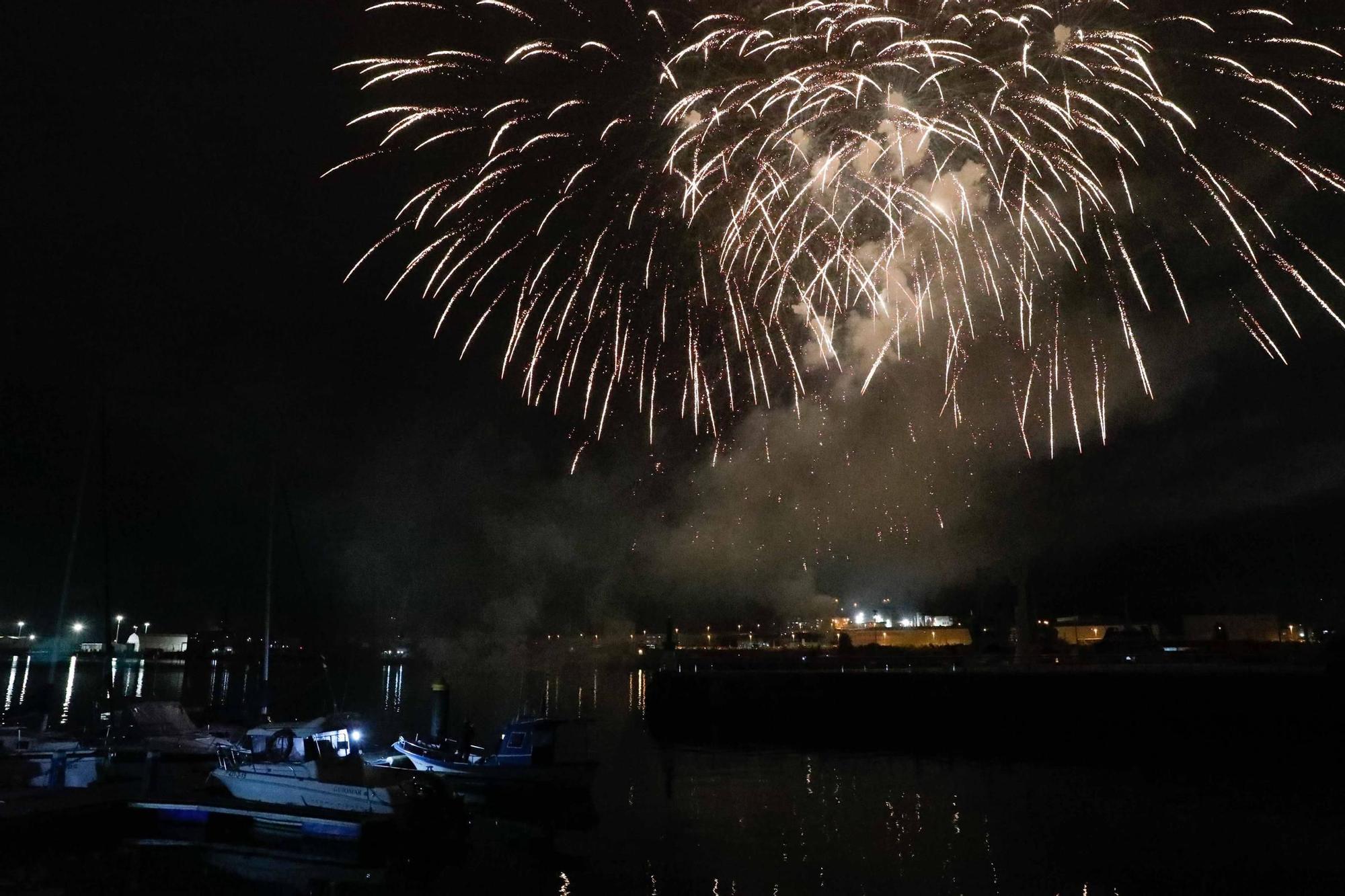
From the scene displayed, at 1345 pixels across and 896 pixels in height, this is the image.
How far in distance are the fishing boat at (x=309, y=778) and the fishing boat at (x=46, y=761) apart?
3.25 m

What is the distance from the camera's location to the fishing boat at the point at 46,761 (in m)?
22.1

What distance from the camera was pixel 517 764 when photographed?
88.4 ft

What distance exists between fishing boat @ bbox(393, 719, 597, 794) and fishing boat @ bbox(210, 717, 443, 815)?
14.9 ft

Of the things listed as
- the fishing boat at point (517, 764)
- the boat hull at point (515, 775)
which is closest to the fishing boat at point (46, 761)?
the boat hull at point (515, 775)

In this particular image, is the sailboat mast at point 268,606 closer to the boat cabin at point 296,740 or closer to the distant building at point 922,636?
the boat cabin at point 296,740

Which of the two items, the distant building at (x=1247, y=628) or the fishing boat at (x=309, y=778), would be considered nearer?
the fishing boat at (x=309, y=778)

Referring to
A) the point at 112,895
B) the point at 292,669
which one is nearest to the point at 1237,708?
the point at 112,895

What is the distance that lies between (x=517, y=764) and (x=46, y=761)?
38.2 feet

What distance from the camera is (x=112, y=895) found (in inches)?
657

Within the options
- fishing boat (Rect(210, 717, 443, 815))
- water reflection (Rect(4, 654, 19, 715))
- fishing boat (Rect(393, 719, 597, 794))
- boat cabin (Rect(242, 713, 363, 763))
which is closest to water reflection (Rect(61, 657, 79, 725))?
water reflection (Rect(4, 654, 19, 715))

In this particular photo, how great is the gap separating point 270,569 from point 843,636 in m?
34.2

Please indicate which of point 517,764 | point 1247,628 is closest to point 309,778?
point 517,764

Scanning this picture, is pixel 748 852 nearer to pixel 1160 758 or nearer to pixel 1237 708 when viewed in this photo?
pixel 1160 758

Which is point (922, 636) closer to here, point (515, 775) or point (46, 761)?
point (515, 775)
